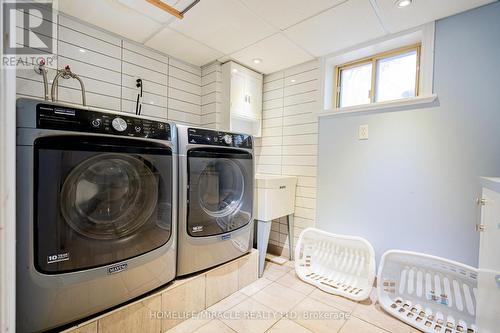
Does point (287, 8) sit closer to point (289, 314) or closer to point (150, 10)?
point (150, 10)

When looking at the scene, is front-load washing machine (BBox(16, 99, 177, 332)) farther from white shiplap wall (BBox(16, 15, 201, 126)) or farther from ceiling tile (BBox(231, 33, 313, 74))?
ceiling tile (BBox(231, 33, 313, 74))

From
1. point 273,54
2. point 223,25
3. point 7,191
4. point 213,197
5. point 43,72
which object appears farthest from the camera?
point 273,54

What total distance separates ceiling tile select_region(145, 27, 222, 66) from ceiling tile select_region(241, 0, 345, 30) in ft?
2.12

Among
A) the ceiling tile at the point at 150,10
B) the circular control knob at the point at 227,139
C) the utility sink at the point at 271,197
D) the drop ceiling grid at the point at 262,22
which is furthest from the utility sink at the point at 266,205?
the ceiling tile at the point at 150,10

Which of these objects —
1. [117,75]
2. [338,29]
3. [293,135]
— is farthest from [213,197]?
[338,29]

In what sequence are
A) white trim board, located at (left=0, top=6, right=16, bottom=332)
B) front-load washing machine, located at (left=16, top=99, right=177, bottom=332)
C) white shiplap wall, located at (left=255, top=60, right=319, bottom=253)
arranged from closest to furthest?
white trim board, located at (left=0, top=6, right=16, bottom=332)
front-load washing machine, located at (left=16, top=99, right=177, bottom=332)
white shiplap wall, located at (left=255, top=60, right=319, bottom=253)

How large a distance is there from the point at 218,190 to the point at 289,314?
35.7 inches

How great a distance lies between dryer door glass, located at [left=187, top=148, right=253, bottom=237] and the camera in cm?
128

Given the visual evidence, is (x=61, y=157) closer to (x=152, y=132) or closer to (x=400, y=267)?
(x=152, y=132)

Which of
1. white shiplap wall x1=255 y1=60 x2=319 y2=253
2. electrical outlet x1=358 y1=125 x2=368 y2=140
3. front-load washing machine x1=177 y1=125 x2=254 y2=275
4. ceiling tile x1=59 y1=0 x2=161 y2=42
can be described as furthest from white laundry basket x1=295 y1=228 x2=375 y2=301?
ceiling tile x1=59 y1=0 x2=161 y2=42

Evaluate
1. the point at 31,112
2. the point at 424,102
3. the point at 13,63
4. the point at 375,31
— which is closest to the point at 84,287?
the point at 31,112

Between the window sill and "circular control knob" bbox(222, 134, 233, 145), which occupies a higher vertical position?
the window sill

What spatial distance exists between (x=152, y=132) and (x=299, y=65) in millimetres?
1669

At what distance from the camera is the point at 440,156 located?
146 cm
